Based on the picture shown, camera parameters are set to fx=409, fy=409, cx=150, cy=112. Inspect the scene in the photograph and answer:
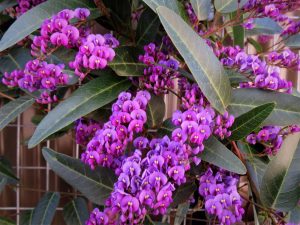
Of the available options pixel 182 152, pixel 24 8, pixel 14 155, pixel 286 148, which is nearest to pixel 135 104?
pixel 182 152

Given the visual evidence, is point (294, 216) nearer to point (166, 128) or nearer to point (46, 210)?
point (166, 128)

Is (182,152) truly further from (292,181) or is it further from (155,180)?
(292,181)

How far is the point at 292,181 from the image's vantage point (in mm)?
584

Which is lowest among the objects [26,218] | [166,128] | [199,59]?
[26,218]

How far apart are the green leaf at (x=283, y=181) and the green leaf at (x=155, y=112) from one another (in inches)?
7.4

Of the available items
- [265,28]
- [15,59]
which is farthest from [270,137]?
[15,59]

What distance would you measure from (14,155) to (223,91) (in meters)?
0.66

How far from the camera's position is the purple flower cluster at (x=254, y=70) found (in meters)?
0.59

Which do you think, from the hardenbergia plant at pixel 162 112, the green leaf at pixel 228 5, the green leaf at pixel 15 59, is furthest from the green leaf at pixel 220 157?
the green leaf at pixel 15 59

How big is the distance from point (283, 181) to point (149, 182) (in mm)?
226

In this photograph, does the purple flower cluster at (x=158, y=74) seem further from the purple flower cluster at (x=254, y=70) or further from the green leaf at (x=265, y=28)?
the green leaf at (x=265, y=28)

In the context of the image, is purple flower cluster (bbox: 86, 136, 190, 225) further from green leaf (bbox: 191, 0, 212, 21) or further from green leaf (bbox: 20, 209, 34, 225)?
green leaf (bbox: 20, 209, 34, 225)

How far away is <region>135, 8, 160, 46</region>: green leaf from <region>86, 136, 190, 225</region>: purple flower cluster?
0.91 ft

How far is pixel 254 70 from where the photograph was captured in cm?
60
